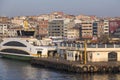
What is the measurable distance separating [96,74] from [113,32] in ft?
157

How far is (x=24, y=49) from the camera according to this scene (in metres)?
35.9

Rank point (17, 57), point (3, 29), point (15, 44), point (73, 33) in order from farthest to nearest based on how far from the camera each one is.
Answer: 1. point (3, 29)
2. point (73, 33)
3. point (15, 44)
4. point (17, 57)

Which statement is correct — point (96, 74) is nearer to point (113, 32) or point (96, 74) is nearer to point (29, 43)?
point (29, 43)

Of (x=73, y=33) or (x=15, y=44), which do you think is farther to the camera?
(x=73, y=33)

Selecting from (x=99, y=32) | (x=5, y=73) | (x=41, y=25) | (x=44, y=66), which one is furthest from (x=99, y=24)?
(x=5, y=73)

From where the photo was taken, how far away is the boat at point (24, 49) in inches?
1347

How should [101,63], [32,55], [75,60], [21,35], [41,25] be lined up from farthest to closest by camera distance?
[41,25], [21,35], [32,55], [75,60], [101,63]

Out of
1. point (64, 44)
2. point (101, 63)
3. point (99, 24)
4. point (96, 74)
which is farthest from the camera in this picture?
point (99, 24)

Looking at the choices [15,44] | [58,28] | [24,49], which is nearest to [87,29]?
[58,28]

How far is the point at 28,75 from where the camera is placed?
2428 centimetres

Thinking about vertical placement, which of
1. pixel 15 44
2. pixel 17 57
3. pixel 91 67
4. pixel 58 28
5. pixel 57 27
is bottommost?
pixel 58 28

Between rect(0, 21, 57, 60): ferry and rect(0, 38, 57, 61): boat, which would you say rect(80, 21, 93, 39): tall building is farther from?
rect(0, 38, 57, 61): boat

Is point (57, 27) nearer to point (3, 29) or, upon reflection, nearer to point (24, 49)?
point (3, 29)

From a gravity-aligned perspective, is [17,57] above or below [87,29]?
above
